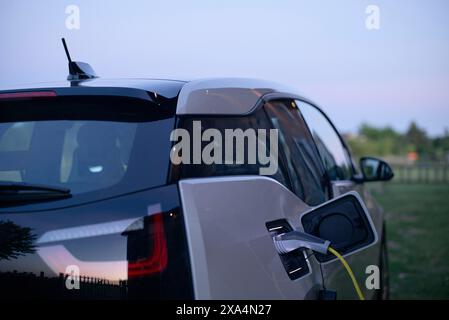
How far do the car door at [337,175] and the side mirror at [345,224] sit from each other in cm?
20

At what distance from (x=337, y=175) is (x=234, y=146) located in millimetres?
1756

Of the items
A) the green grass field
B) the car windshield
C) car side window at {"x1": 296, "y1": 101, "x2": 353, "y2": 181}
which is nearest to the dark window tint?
the car windshield

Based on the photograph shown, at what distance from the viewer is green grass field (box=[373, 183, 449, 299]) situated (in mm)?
5922

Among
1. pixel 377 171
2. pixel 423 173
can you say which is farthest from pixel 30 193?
pixel 423 173

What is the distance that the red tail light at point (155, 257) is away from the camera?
1882 millimetres

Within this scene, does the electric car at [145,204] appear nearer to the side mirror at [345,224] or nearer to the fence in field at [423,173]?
the side mirror at [345,224]

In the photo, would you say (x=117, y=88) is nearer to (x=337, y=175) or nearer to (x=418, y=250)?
(x=337, y=175)

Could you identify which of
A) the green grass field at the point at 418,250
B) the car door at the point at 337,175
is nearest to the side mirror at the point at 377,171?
the car door at the point at 337,175

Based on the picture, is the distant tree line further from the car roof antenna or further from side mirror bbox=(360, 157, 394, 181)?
the car roof antenna

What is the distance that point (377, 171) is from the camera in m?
4.71

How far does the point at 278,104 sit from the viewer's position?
308 centimetres
